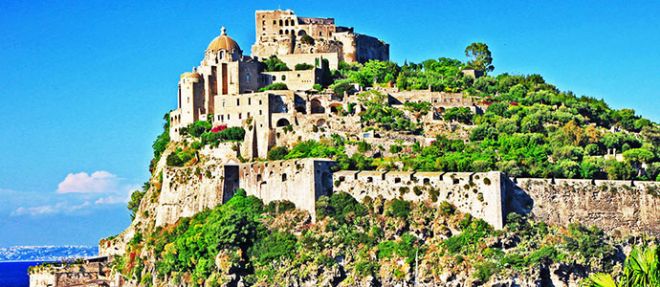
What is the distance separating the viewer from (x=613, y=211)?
213 ft

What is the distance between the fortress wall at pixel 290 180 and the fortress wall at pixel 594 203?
10723mm

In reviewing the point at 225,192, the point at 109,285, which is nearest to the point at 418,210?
the point at 225,192

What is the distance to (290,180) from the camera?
68.6 metres

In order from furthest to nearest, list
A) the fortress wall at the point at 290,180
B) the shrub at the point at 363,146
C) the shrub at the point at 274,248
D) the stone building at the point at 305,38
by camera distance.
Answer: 1. the stone building at the point at 305,38
2. the shrub at the point at 363,146
3. the fortress wall at the point at 290,180
4. the shrub at the point at 274,248

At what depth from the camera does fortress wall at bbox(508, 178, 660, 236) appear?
64.1 m

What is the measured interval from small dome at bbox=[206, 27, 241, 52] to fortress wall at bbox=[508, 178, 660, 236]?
2751 cm

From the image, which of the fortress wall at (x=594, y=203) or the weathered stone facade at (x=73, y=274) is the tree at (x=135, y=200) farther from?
the fortress wall at (x=594, y=203)

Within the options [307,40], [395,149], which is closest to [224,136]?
[395,149]

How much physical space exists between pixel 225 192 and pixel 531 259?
20476 millimetres

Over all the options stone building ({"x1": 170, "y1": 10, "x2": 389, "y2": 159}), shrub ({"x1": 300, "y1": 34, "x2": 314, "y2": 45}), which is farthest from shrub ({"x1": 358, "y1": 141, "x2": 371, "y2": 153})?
shrub ({"x1": 300, "y1": 34, "x2": 314, "y2": 45})

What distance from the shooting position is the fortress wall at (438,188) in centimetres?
6253

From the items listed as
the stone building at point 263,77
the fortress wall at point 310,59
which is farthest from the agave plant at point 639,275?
the fortress wall at point 310,59

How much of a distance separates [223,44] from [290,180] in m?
18.7

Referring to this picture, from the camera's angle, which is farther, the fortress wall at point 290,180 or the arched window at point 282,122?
the arched window at point 282,122
